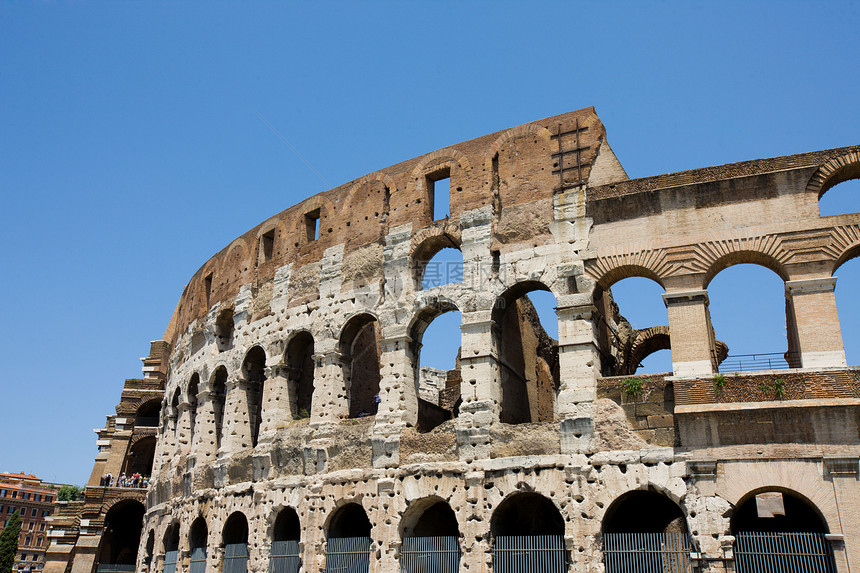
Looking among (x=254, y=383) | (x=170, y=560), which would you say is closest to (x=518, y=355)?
(x=254, y=383)

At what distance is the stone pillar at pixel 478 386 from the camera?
546 inches

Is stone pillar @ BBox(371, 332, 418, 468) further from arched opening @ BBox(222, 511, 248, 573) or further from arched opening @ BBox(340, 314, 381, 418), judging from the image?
arched opening @ BBox(222, 511, 248, 573)

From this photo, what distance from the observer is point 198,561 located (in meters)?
18.2

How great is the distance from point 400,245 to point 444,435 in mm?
4356

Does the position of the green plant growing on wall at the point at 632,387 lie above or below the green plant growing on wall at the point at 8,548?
above

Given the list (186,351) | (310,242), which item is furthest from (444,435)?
(186,351)

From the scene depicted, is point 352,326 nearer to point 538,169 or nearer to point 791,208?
point 538,169

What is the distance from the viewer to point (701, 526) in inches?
461

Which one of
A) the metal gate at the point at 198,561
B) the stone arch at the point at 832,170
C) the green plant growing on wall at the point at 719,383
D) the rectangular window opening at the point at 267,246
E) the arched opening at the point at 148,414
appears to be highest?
the rectangular window opening at the point at 267,246

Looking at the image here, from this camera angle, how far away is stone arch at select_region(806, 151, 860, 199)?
12797 mm

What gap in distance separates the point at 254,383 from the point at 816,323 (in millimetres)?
12914

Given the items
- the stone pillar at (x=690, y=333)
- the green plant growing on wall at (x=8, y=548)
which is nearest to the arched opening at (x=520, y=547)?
the stone pillar at (x=690, y=333)

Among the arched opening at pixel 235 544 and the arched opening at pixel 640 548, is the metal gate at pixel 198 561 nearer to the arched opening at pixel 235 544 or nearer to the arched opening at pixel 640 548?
the arched opening at pixel 235 544

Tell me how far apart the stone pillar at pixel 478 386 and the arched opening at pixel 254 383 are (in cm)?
644
